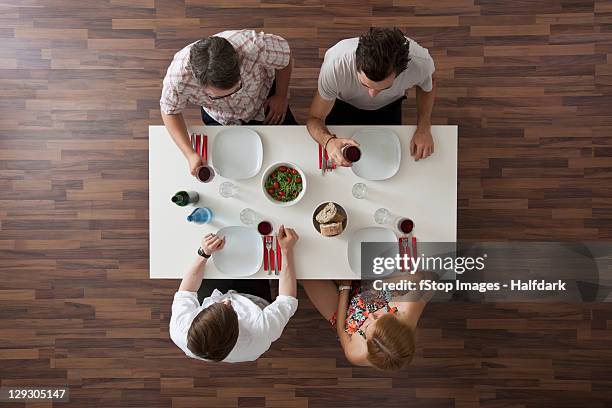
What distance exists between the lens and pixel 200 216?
2.10 meters

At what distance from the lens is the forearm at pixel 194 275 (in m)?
2.12

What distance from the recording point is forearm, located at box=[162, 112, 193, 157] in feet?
6.77

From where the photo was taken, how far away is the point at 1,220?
9.56 ft

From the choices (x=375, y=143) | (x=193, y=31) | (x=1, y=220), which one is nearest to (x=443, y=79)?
(x=375, y=143)

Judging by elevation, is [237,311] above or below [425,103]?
below

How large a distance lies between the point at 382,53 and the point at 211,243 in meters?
1.04

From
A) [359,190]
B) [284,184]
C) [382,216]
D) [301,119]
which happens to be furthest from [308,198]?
[301,119]

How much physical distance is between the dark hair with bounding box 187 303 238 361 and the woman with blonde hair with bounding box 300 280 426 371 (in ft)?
1.79

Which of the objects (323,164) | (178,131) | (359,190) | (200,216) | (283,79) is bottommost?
(200,216)

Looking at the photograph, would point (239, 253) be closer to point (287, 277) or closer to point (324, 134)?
point (287, 277)

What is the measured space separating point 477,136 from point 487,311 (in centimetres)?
102

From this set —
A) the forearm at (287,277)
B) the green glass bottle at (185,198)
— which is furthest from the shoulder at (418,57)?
the green glass bottle at (185,198)

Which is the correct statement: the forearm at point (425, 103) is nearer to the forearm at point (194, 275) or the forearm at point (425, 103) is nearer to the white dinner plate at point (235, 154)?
the white dinner plate at point (235, 154)

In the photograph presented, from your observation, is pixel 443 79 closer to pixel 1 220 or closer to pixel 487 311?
pixel 487 311
